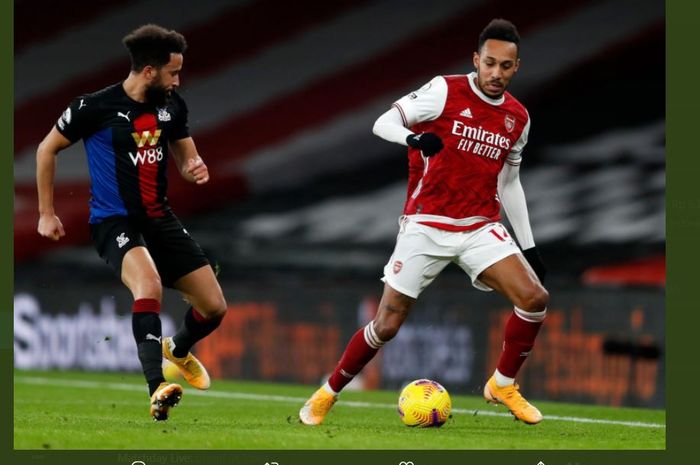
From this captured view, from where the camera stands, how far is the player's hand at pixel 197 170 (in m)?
7.05

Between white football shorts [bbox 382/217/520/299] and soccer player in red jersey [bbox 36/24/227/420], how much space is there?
3.50 feet

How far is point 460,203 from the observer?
6.94m

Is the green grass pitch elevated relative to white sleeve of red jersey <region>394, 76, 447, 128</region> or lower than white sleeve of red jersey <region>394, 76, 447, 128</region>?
lower

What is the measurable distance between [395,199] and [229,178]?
6.77 ft

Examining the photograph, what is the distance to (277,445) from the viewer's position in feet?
19.2

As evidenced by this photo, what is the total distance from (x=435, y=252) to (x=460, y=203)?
0.27 metres

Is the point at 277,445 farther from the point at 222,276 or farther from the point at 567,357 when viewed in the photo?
the point at 222,276

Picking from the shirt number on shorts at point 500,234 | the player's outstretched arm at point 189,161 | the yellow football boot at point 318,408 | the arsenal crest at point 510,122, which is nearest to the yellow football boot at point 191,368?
the yellow football boot at point 318,408

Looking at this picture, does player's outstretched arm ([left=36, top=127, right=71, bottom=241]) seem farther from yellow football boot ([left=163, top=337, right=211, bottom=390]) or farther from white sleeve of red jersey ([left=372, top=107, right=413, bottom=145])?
white sleeve of red jersey ([left=372, top=107, right=413, bottom=145])

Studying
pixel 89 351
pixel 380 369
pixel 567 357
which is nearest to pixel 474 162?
pixel 567 357

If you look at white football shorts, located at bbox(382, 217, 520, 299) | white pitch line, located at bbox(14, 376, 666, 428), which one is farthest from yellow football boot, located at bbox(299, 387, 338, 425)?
white pitch line, located at bbox(14, 376, 666, 428)

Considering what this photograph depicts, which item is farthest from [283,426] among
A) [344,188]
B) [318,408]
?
[344,188]

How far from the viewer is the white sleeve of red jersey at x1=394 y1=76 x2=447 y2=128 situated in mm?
6816

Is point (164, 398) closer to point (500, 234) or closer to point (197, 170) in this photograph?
point (197, 170)
